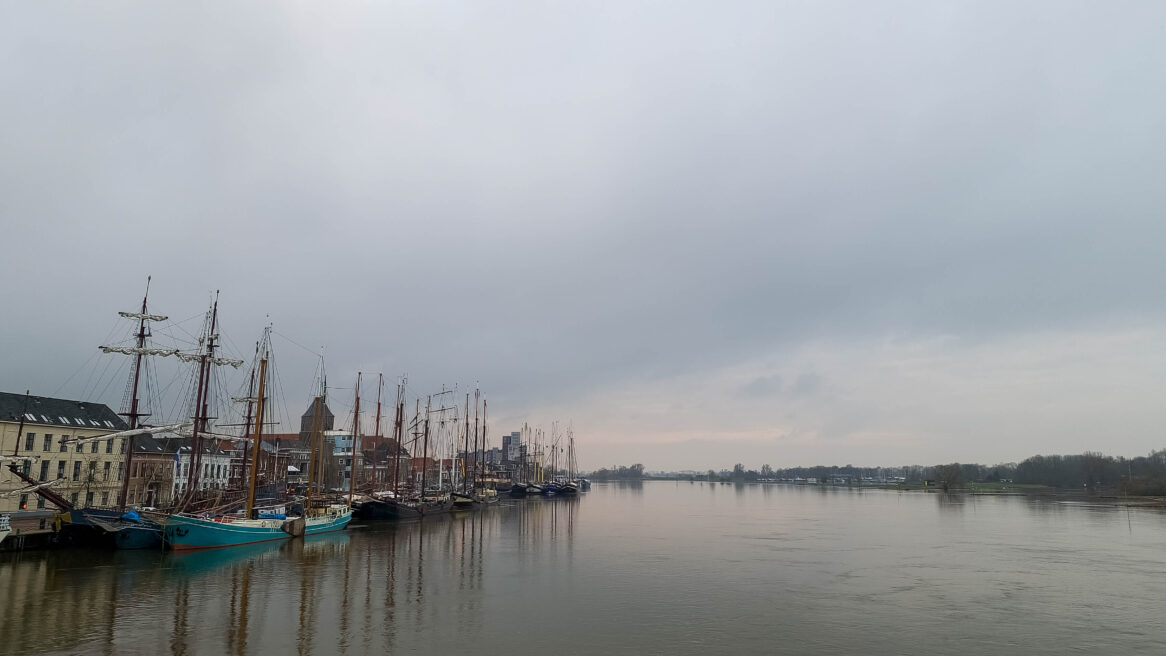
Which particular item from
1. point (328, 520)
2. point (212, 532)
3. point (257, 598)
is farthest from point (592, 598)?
point (328, 520)

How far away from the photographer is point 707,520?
81.5 meters

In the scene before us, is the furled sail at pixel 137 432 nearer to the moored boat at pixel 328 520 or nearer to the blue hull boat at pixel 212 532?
the blue hull boat at pixel 212 532

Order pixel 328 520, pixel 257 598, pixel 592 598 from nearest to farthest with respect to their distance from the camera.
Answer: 1. pixel 257 598
2. pixel 592 598
3. pixel 328 520

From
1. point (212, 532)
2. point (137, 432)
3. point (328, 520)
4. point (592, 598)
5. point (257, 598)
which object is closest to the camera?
point (257, 598)

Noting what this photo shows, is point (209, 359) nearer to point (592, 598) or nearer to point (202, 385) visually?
point (202, 385)

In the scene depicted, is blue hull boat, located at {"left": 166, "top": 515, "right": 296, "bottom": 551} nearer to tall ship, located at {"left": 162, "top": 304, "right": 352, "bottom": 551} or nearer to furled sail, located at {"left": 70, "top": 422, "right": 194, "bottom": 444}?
tall ship, located at {"left": 162, "top": 304, "right": 352, "bottom": 551}

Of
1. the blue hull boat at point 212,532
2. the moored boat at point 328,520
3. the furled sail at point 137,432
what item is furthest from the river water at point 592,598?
the furled sail at point 137,432

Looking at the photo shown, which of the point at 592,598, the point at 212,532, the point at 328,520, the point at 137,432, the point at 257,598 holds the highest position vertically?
the point at 137,432

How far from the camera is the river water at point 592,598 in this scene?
21984mm

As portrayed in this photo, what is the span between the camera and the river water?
72.1 feet

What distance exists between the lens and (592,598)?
1185 inches

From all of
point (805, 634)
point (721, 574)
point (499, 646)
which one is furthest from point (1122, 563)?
point (499, 646)

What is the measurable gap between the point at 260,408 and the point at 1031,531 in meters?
72.0

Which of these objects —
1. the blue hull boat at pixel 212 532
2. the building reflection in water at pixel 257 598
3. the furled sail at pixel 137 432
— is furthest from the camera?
the furled sail at pixel 137 432
